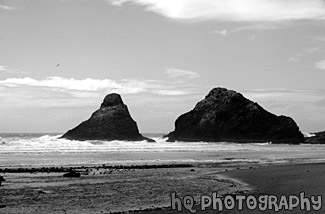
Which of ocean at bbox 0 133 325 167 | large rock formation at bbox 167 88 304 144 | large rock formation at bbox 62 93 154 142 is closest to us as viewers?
ocean at bbox 0 133 325 167

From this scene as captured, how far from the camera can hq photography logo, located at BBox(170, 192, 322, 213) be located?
1664cm

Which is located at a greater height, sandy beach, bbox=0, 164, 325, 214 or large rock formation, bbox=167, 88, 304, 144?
large rock formation, bbox=167, 88, 304, 144

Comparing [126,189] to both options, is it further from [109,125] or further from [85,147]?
[109,125]

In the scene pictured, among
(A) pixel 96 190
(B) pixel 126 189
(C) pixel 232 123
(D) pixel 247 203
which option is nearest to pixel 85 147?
(B) pixel 126 189

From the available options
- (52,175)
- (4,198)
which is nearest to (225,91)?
(52,175)

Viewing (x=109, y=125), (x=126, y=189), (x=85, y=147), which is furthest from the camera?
(x=109, y=125)

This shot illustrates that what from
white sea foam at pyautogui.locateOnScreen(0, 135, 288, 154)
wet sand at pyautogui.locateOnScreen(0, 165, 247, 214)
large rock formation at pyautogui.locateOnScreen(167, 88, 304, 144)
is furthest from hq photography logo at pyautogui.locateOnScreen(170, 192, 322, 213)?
large rock formation at pyautogui.locateOnScreen(167, 88, 304, 144)

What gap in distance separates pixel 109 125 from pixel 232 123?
34.7 meters

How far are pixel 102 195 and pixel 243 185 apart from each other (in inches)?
318

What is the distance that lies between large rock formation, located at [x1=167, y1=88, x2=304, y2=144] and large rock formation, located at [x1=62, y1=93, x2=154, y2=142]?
17.9m

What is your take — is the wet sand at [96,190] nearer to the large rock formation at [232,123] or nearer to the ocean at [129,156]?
the ocean at [129,156]

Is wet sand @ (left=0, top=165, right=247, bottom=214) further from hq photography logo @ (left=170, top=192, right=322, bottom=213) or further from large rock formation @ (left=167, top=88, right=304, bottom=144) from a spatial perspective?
large rock formation @ (left=167, top=88, right=304, bottom=144)

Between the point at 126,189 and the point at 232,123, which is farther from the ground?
the point at 232,123

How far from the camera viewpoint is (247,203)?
1794cm
